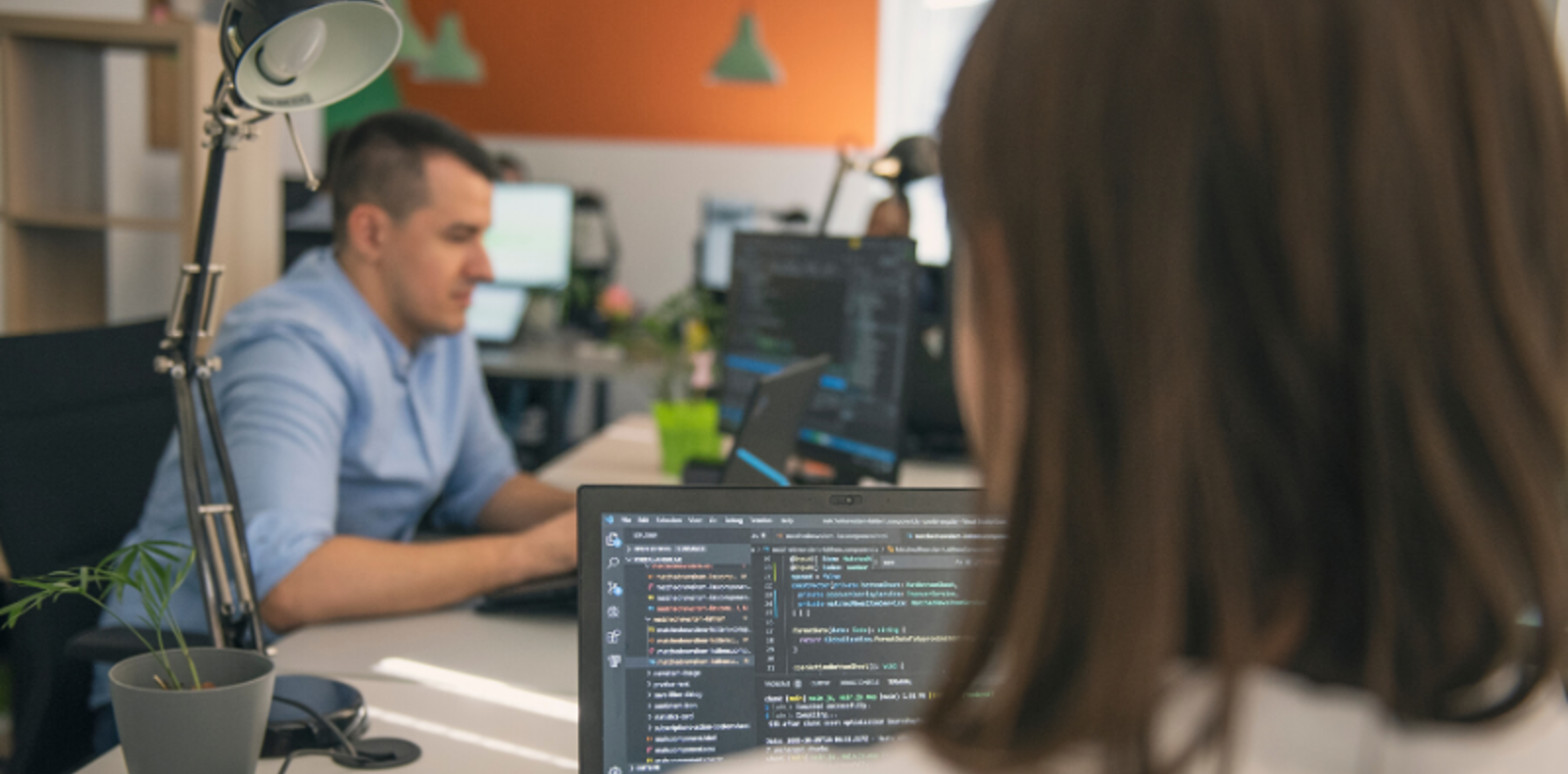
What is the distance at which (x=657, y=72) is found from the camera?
7.25m

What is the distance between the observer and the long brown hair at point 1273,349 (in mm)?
417

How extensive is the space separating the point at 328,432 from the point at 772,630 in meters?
0.91

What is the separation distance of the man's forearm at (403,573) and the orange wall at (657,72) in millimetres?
5872

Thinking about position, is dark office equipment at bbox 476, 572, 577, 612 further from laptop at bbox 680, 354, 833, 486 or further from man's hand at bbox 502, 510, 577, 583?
laptop at bbox 680, 354, 833, 486

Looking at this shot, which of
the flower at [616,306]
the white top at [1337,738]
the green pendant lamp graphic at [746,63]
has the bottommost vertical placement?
the flower at [616,306]

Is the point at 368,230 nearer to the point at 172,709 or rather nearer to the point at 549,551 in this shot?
the point at 549,551

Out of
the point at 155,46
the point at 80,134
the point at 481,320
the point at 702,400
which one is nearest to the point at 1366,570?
the point at 702,400

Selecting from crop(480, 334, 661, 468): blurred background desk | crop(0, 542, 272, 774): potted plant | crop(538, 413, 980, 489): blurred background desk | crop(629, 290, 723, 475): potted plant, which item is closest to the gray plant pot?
crop(0, 542, 272, 774): potted plant

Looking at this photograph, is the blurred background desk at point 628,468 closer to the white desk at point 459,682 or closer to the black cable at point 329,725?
the white desk at point 459,682

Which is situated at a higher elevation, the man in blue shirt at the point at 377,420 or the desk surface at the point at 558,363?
the man in blue shirt at the point at 377,420

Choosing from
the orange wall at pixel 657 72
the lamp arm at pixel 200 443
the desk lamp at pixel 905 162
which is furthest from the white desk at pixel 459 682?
the orange wall at pixel 657 72

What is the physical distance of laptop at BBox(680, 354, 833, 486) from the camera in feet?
4.76

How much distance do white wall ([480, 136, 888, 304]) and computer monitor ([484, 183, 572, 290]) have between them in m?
2.60

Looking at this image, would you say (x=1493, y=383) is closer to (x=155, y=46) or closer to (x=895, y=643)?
(x=895, y=643)
